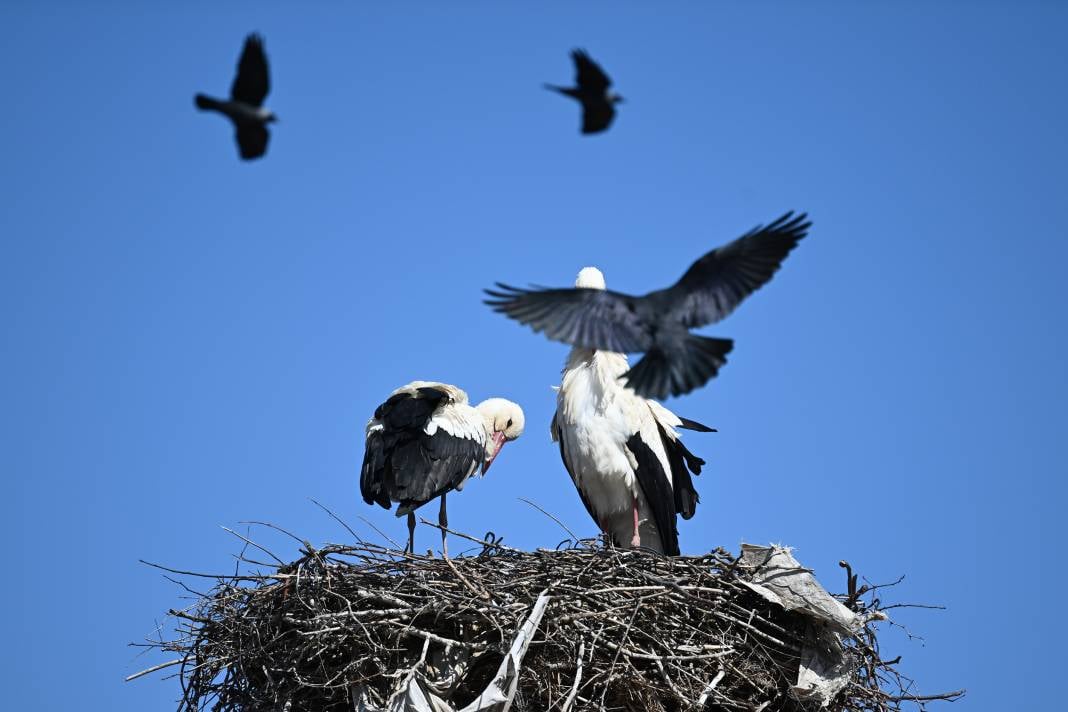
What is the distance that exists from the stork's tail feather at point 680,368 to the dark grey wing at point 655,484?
8.40ft

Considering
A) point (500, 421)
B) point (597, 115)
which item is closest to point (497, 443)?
point (500, 421)

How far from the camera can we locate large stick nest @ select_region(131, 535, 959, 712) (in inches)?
258

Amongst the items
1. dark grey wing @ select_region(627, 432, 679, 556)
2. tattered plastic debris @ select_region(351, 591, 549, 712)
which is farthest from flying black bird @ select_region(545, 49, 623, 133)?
dark grey wing @ select_region(627, 432, 679, 556)

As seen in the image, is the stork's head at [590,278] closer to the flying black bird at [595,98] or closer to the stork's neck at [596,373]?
the stork's neck at [596,373]

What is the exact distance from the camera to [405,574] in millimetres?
6781

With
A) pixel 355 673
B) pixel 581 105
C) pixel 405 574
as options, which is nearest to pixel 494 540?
pixel 405 574

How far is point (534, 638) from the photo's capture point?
654 centimetres

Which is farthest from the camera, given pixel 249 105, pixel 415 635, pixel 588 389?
pixel 588 389

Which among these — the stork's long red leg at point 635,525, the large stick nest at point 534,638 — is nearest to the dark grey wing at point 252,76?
the large stick nest at point 534,638

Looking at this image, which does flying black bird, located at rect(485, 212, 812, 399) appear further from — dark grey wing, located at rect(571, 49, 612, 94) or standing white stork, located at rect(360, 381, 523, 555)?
standing white stork, located at rect(360, 381, 523, 555)

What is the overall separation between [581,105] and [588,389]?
3.36m

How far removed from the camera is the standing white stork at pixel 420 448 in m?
8.32

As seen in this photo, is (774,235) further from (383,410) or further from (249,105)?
(383,410)

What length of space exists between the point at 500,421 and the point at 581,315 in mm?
3866
